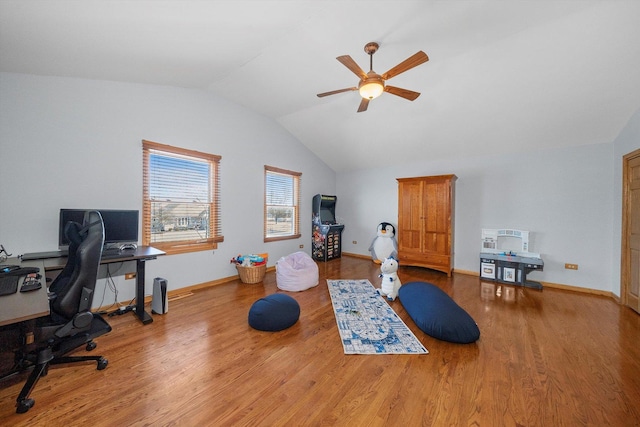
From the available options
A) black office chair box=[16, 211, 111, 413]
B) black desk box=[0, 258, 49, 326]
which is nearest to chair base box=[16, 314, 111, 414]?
black office chair box=[16, 211, 111, 413]

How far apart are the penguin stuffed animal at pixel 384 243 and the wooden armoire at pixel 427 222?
13.6 inches

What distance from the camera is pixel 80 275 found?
1561 millimetres

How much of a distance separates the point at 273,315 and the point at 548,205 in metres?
4.94

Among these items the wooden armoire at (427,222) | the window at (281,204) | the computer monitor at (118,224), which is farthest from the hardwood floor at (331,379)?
the window at (281,204)

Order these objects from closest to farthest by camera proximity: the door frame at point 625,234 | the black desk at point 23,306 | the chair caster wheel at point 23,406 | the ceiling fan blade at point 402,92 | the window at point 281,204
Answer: the black desk at point 23,306
the chair caster wheel at point 23,406
the ceiling fan blade at point 402,92
the door frame at point 625,234
the window at point 281,204

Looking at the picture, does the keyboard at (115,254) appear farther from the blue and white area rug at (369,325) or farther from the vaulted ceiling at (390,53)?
the blue and white area rug at (369,325)

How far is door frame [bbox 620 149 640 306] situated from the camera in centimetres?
319

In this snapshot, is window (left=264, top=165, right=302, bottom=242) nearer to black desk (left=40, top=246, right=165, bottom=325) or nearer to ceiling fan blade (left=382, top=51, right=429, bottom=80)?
black desk (left=40, top=246, right=165, bottom=325)

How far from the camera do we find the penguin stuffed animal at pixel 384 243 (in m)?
5.48

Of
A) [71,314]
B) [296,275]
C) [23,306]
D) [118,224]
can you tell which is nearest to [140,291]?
[118,224]

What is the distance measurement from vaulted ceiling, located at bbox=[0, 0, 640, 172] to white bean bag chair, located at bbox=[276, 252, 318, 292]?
2861 millimetres

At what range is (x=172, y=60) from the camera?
8.68 ft

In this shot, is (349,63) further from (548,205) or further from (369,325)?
(548,205)

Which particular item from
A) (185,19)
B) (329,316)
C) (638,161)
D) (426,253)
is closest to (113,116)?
(185,19)
